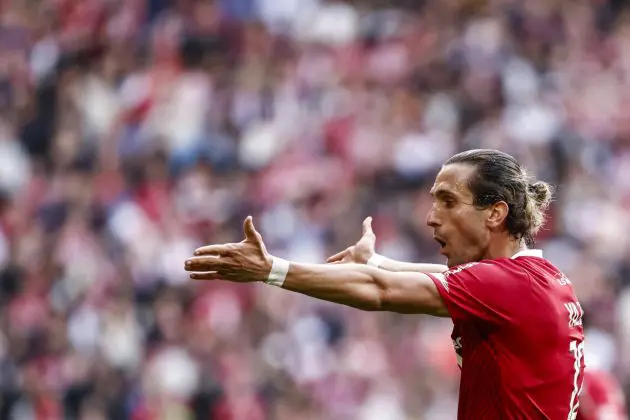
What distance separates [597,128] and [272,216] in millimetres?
3260

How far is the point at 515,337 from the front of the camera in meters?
5.61

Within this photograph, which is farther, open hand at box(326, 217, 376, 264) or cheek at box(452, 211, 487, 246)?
open hand at box(326, 217, 376, 264)

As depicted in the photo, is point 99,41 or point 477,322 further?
point 99,41

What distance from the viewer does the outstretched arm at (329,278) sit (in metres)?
5.31

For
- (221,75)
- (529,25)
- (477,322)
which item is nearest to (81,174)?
(221,75)

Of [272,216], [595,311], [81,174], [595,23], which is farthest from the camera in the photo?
[595,23]

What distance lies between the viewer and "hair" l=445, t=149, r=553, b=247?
5801mm

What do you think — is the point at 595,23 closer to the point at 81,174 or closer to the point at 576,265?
the point at 576,265

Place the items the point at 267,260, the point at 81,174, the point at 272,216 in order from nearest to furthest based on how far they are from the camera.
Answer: the point at 267,260 → the point at 272,216 → the point at 81,174

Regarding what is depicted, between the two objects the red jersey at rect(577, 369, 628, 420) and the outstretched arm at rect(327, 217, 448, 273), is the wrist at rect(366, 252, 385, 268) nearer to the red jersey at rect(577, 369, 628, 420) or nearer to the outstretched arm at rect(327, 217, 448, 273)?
the outstretched arm at rect(327, 217, 448, 273)

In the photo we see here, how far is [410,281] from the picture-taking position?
18.1ft

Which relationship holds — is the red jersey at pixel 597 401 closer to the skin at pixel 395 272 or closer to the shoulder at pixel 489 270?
the skin at pixel 395 272

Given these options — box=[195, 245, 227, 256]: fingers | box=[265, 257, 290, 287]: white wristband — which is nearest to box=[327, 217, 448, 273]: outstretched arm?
box=[265, 257, 290, 287]: white wristband

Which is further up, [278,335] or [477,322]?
[278,335]
